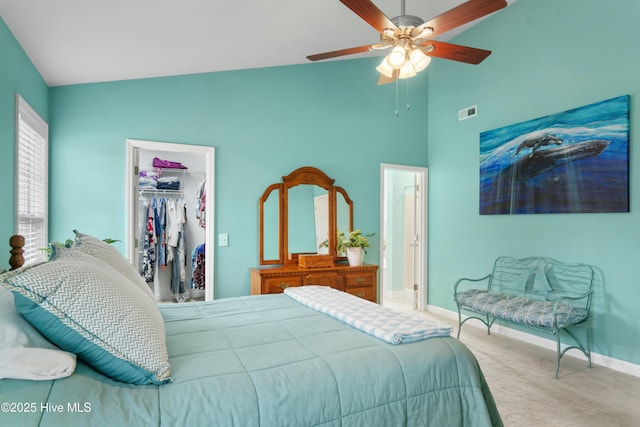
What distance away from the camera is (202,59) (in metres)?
3.42

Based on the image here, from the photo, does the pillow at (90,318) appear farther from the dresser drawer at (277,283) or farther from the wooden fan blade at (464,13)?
the dresser drawer at (277,283)

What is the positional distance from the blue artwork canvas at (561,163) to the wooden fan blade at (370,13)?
224 cm

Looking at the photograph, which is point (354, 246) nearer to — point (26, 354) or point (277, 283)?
point (277, 283)

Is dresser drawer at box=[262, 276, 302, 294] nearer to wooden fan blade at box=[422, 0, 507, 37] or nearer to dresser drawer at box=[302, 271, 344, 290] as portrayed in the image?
dresser drawer at box=[302, 271, 344, 290]

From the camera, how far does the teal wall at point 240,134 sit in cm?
332

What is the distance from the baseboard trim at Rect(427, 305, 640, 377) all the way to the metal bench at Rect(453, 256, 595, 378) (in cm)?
9

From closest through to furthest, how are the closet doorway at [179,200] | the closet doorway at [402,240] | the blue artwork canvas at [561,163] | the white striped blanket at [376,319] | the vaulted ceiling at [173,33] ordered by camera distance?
the white striped blanket at [376,319] → the vaulted ceiling at [173,33] → the blue artwork canvas at [561,163] → the closet doorway at [179,200] → the closet doorway at [402,240]

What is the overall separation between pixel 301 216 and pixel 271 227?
1.20 feet

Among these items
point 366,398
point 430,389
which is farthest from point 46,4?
point 430,389

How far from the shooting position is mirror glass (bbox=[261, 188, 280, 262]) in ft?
13.4

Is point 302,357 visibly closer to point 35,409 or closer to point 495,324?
point 35,409

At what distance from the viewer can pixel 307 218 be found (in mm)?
4277

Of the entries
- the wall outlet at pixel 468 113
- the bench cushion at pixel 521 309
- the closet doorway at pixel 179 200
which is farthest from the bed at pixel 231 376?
the wall outlet at pixel 468 113

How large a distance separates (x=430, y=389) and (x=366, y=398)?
0.30 meters
